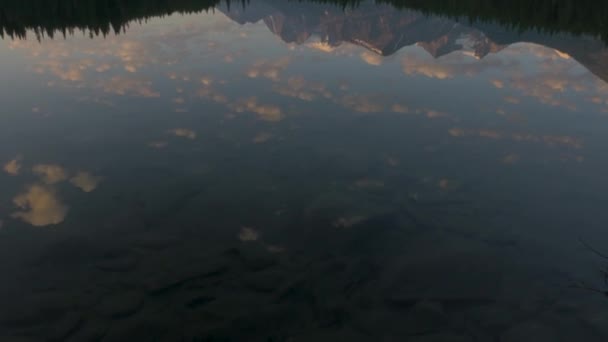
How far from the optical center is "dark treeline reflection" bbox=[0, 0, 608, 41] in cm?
4481

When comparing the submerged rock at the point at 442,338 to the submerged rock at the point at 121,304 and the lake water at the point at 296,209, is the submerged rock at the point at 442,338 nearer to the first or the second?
the lake water at the point at 296,209

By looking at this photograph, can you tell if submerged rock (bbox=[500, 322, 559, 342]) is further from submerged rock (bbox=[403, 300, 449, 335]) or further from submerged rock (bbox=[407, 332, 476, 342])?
submerged rock (bbox=[403, 300, 449, 335])

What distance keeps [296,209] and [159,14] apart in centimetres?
6374

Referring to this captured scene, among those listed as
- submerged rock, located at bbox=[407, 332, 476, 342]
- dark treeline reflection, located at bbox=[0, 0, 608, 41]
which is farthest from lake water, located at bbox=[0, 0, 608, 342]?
dark treeline reflection, located at bbox=[0, 0, 608, 41]

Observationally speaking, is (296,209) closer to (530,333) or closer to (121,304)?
(121,304)

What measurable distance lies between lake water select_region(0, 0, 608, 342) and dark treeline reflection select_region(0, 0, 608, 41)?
18353 millimetres

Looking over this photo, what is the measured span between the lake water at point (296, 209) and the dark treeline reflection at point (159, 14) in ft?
60.2

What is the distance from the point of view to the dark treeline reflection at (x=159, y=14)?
1764 inches

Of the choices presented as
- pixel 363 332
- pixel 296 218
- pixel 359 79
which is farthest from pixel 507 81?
pixel 363 332

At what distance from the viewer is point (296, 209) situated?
47.8 feet

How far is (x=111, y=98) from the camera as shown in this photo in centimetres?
2594

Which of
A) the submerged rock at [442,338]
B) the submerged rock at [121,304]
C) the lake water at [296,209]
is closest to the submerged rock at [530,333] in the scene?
the lake water at [296,209]

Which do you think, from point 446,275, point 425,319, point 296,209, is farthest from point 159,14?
point 425,319

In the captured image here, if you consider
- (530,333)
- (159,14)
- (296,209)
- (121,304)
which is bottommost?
(530,333)
